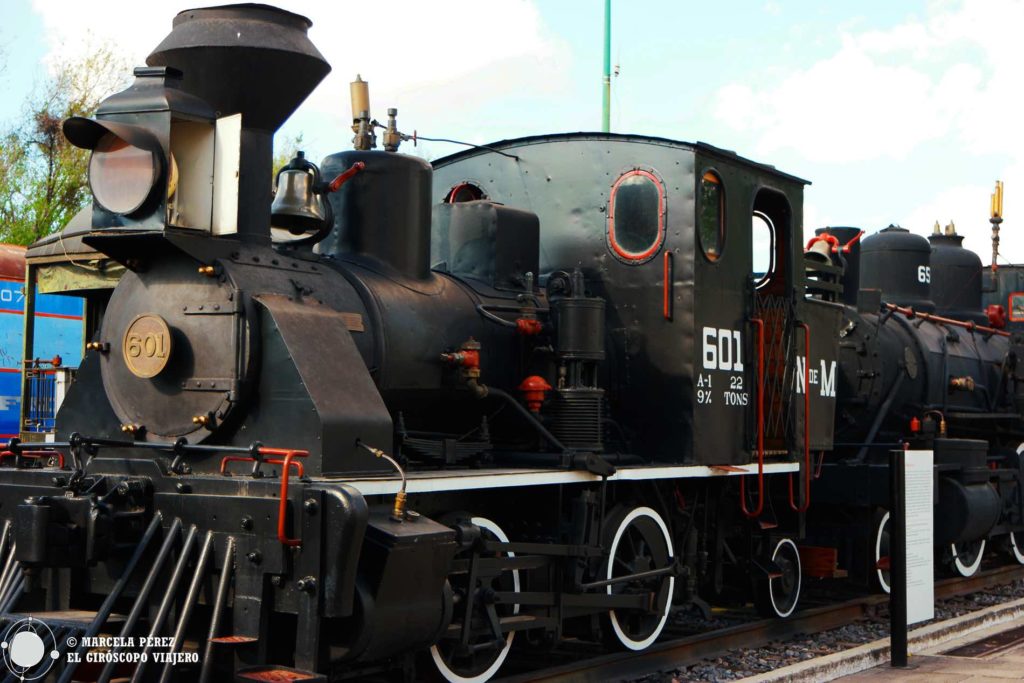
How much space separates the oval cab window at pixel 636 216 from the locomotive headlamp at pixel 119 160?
11.1 ft

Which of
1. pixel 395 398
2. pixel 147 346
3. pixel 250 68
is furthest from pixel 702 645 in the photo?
pixel 250 68

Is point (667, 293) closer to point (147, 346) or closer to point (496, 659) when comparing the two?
point (496, 659)

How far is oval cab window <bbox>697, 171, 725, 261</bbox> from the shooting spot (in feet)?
26.1

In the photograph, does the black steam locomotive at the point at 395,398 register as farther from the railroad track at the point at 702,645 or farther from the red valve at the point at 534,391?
the railroad track at the point at 702,645

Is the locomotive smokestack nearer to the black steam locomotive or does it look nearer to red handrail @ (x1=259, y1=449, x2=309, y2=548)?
the black steam locomotive

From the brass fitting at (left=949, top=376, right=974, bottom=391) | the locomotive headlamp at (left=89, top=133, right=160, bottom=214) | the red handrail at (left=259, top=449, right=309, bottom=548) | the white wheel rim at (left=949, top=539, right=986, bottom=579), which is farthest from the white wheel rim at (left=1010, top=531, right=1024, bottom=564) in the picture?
the locomotive headlamp at (left=89, top=133, right=160, bottom=214)

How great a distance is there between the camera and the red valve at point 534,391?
7141 mm

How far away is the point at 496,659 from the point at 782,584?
3.48 meters

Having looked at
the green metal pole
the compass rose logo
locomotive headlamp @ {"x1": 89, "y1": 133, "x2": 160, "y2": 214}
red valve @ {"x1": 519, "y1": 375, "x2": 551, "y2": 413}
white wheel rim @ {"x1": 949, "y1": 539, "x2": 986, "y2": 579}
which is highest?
the green metal pole

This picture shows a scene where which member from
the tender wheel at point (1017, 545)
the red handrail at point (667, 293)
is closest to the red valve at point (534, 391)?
the red handrail at point (667, 293)

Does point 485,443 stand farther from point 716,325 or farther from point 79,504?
point 79,504

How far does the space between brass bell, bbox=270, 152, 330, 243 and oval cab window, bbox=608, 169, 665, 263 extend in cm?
226

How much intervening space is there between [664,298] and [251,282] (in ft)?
9.79

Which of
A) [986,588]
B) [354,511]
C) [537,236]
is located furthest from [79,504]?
Answer: [986,588]
